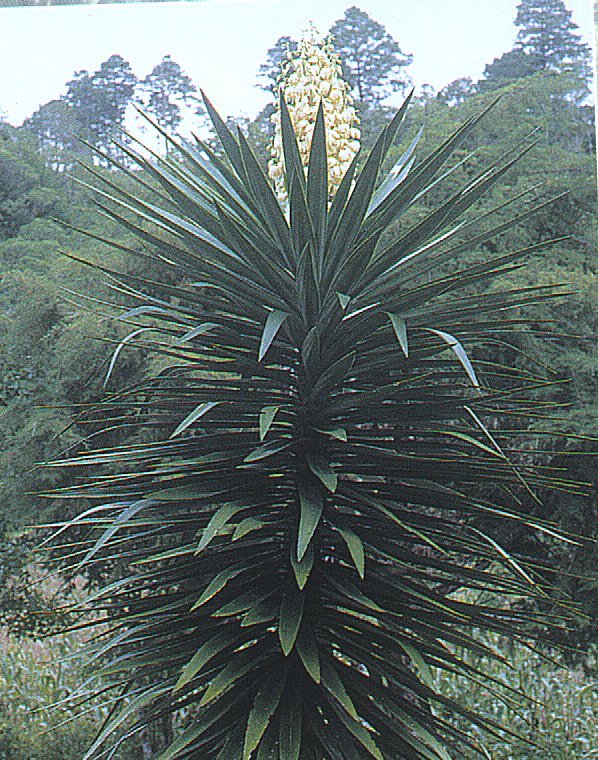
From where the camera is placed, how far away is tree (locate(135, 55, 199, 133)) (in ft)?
9.89

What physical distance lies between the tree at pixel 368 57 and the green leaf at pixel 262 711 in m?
2.17

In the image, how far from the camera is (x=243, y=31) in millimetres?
2947

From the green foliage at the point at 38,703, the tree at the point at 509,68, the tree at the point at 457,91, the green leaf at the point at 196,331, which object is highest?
the tree at the point at 509,68

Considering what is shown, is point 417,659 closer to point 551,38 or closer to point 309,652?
point 309,652

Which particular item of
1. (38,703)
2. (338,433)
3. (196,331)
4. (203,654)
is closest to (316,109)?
(196,331)

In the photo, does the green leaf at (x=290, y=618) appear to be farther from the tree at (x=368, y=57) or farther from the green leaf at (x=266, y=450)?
the tree at (x=368, y=57)

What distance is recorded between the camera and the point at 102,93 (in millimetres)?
3027

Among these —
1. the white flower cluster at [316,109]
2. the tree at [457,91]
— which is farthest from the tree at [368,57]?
the white flower cluster at [316,109]

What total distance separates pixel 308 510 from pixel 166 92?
2.08 metres

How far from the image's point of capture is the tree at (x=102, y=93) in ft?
9.86

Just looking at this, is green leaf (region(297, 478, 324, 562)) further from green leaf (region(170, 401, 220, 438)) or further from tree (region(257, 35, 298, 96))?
tree (region(257, 35, 298, 96))

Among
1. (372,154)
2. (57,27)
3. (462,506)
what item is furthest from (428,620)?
(57,27)

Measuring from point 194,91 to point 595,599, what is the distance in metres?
2.24

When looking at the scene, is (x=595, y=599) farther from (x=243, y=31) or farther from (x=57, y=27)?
(x=57, y=27)
